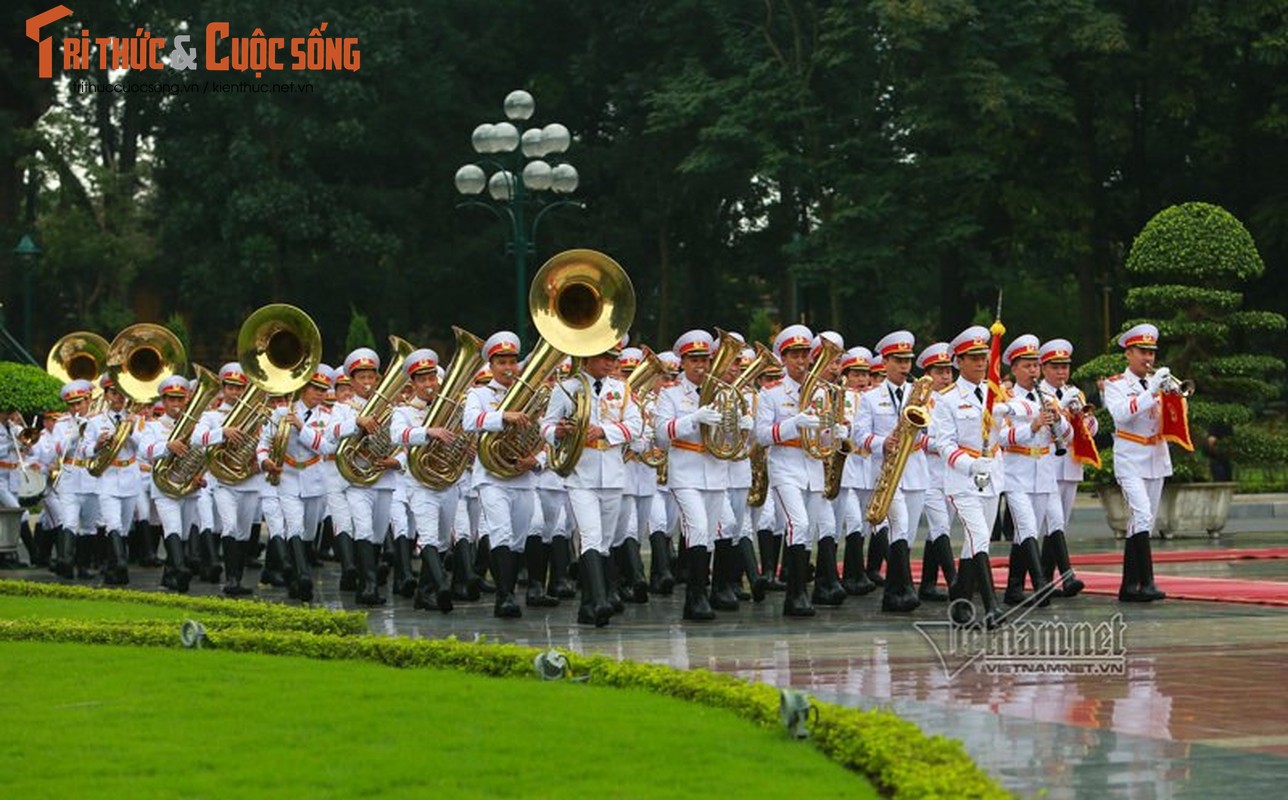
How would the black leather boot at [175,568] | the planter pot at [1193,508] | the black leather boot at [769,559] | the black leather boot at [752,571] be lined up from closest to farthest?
1. the black leather boot at [752,571]
2. the black leather boot at [769,559]
3. the black leather boot at [175,568]
4. the planter pot at [1193,508]

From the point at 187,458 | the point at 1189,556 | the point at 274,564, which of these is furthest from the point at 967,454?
the point at 187,458

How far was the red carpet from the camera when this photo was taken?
69.9ft

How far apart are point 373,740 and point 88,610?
329 inches

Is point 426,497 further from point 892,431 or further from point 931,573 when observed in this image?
point 931,573

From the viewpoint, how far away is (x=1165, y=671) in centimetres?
1212

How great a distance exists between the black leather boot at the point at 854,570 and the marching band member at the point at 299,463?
190 inches

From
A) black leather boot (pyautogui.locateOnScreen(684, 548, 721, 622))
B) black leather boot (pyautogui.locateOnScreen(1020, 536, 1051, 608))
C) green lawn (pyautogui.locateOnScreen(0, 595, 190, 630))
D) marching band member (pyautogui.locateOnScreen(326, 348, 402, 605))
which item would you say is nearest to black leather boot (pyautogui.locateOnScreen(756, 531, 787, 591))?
black leather boot (pyautogui.locateOnScreen(684, 548, 721, 622))

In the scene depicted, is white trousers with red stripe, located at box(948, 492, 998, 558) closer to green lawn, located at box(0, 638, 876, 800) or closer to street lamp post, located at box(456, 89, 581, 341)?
green lawn, located at box(0, 638, 876, 800)

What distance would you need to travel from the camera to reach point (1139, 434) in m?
17.1

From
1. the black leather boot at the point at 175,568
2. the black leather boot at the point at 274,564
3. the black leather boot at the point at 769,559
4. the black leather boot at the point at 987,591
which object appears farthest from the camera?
the black leather boot at the point at 175,568

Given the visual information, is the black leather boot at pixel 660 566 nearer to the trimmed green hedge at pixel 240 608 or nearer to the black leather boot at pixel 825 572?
the black leather boot at pixel 825 572

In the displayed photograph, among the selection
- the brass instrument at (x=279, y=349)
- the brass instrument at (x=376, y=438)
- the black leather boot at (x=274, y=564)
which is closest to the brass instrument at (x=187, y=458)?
the black leather boot at (x=274, y=564)

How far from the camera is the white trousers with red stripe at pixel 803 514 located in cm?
1642

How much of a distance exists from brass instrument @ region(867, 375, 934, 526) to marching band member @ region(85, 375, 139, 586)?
8.77 meters
